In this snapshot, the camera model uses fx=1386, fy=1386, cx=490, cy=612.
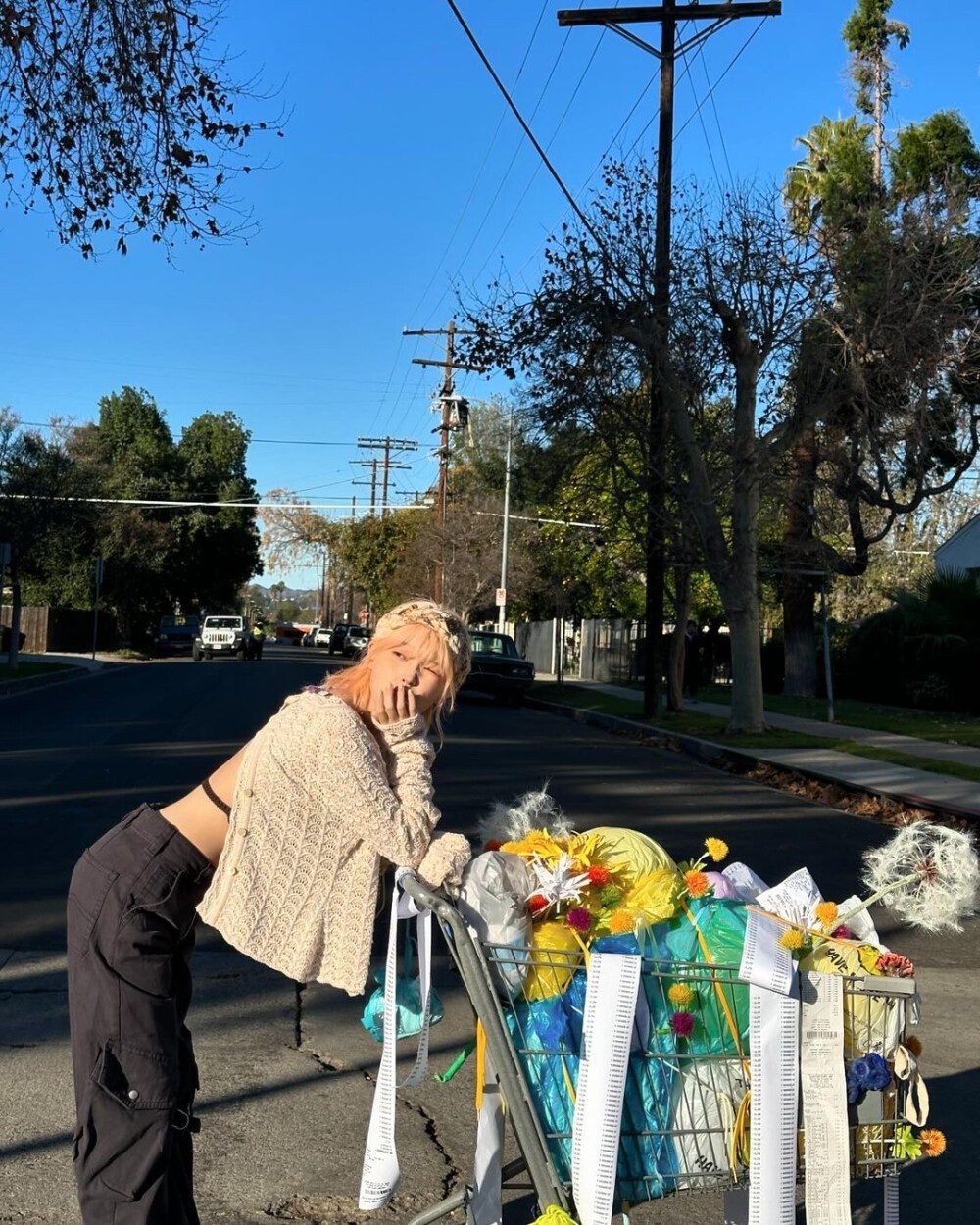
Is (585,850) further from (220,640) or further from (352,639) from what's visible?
(352,639)

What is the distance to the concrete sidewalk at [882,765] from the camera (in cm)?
1388

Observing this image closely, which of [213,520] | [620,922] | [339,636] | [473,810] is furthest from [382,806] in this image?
[339,636]

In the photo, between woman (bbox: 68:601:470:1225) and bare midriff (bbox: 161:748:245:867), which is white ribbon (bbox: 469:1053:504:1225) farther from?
bare midriff (bbox: 161:748:245:867)

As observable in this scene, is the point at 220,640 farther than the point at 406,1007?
Yes

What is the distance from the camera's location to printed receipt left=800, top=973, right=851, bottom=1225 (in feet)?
10.1

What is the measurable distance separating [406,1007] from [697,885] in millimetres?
744

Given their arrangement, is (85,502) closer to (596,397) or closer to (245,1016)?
(596,397)

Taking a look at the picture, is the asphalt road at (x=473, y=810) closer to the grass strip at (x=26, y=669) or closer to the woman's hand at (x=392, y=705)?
the woman's hand at (x=392, y=705)

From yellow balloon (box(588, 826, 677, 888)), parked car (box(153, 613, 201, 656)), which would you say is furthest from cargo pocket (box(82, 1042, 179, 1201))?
parked car (box(153, 613, 201, 656))

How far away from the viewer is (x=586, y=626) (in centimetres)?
4600

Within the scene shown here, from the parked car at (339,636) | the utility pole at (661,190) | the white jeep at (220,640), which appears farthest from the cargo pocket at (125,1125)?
the parked car at (339,636)

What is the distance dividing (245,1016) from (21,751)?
1002cm

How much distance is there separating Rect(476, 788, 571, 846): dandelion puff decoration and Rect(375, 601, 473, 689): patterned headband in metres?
0.52

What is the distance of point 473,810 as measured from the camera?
463 inches
